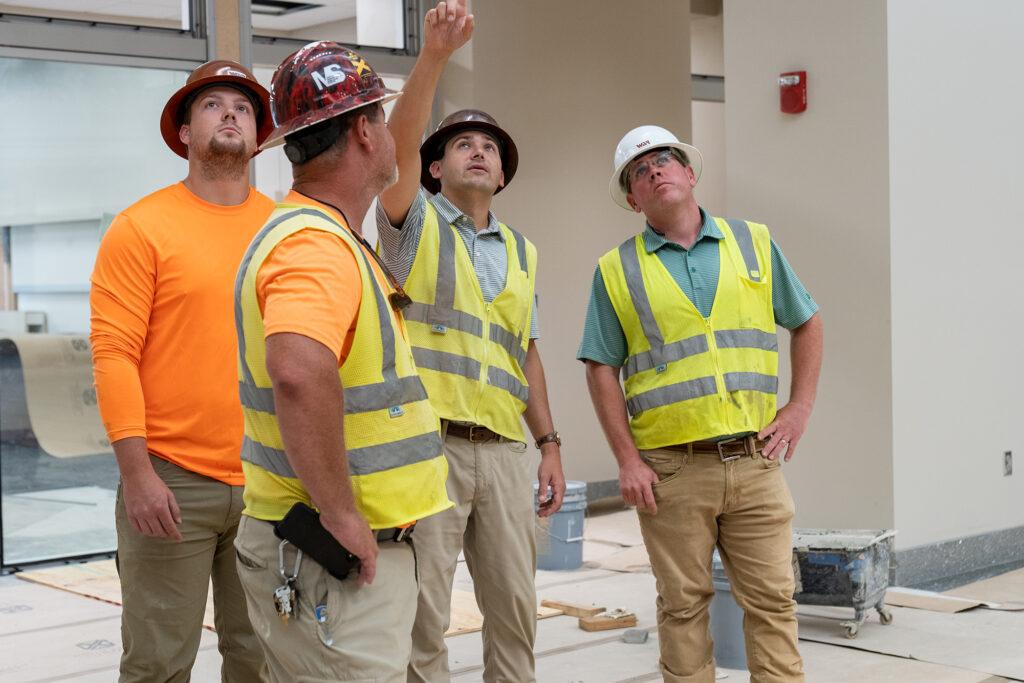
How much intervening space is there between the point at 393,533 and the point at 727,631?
7.58 feet

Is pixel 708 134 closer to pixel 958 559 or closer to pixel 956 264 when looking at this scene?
pixel 956 264

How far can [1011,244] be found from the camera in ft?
17.9

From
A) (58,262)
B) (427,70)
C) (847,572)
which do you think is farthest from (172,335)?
(58,262)

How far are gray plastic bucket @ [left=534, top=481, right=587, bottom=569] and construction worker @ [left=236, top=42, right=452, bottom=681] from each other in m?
3.77

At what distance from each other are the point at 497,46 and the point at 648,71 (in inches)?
46.8

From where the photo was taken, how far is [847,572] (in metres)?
4.21

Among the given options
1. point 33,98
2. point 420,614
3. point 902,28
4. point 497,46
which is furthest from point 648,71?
point 420,614

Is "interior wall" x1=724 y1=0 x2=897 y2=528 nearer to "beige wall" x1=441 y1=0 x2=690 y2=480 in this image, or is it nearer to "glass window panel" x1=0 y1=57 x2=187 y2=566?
"beige wall" x1=441 y1=0 x2=690 y2=480

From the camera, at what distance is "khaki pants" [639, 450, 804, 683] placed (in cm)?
311

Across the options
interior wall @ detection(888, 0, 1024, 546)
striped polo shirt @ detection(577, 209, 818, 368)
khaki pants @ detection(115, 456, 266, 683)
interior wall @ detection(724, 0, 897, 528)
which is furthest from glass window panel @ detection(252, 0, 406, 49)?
khaki pants @ detection(115, 456, 266, 683)

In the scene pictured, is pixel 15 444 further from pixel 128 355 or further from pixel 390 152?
pixel 390 152

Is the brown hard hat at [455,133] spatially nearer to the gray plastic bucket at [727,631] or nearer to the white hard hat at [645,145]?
the white hard hat at [645,145]

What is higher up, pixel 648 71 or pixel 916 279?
pixel 648 71

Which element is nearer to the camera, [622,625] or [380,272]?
[380,272]
